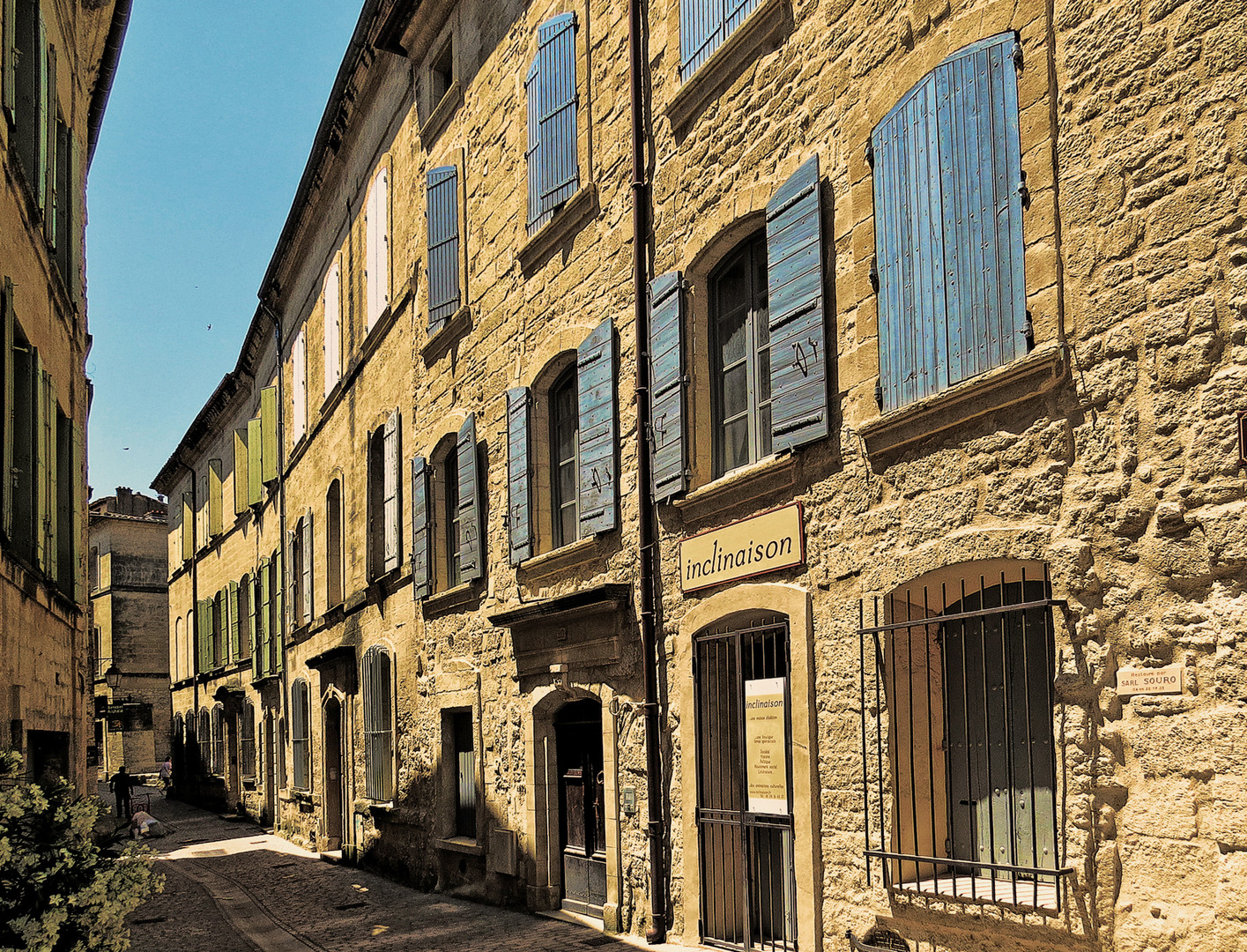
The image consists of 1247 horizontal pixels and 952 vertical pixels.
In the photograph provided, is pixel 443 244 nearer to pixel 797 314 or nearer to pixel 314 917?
pixel 314 917

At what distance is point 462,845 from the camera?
43.0 ft

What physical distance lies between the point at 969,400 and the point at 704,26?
397 cm

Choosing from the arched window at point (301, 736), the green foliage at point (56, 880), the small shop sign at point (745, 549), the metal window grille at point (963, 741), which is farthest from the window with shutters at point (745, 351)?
the arched window at point (301, 736)

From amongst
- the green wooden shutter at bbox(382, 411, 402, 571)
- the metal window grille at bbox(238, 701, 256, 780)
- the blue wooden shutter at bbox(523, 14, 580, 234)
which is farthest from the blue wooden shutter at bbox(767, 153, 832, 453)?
the metal window grille at bbox(238, 701, 256, 780)

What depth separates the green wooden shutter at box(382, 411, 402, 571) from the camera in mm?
16000

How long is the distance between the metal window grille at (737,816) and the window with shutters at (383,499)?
7.67 meters

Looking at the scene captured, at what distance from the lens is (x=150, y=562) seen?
44.7m

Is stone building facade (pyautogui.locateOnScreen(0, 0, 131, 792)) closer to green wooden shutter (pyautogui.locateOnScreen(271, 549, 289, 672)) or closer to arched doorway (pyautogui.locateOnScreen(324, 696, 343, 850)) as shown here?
arched doorway (pyautogui.locateOnScreen(324, 696, 343, 850))

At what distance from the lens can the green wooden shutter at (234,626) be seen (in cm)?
2891

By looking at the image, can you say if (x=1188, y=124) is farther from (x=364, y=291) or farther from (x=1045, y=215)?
(x=364, y=291)

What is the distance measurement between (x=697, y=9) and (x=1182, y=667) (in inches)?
231

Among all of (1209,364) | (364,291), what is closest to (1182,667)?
(1209,364)

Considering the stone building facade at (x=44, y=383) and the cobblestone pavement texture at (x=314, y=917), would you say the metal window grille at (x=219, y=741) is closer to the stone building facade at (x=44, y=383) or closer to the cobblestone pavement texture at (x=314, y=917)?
the cobblestone pavement texture at (x=314, y=917)

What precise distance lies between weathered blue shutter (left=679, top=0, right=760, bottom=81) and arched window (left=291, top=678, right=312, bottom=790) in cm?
1408
